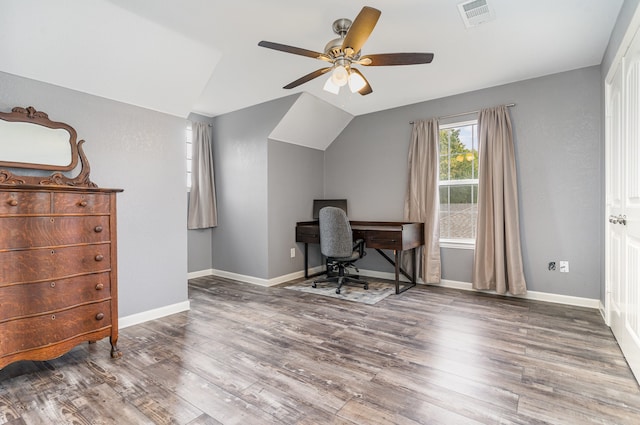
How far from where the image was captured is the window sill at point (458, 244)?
3939 millimetres

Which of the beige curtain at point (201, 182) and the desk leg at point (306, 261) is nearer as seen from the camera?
the beige curtain at point (201, 182)

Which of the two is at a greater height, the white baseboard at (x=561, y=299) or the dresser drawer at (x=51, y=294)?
the dresser drawer at (x=51, y=294)

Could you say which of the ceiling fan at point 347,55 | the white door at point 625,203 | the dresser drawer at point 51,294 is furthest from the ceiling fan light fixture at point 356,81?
the dresser drawer at point 51,294

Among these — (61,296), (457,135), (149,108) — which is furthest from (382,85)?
(61,296)

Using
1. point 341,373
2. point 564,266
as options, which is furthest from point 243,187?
point 564,266

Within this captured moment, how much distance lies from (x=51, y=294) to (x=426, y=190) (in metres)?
3.80

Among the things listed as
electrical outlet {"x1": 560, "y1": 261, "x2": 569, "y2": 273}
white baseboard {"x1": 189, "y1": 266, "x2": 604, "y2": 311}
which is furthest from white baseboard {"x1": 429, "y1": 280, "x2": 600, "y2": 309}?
electrical outlet {"x1": 560, "y1": 261, "x2": 569, "y2": 273}

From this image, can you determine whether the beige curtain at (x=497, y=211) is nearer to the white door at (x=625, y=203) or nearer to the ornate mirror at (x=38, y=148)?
the white door at (x=625, y=203)

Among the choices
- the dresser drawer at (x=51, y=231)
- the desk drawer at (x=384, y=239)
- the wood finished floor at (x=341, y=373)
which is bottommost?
the wood finished floor at (x=341, y=373)

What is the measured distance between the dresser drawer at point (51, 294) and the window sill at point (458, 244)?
142 inches

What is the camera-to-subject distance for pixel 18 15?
200cm

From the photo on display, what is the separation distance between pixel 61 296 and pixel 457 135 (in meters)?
4.27

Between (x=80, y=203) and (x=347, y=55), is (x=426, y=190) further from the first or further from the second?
(x=80, y=203)

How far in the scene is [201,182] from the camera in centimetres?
461
